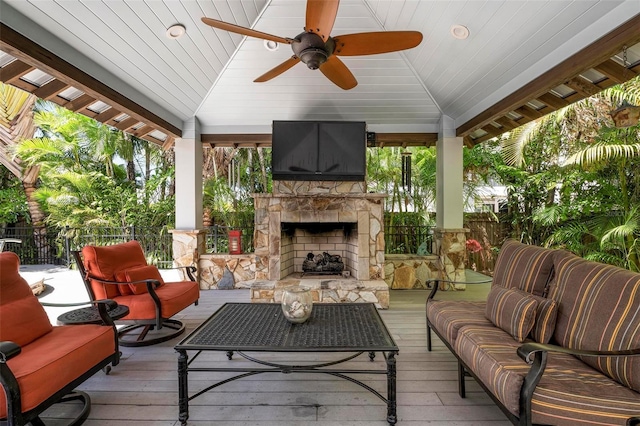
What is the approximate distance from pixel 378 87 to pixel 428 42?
3.33 feet

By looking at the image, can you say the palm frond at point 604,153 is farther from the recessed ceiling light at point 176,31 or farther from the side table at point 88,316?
the side table at point 88,316

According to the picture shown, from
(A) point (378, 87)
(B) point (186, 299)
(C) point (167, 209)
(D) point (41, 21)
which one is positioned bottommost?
(B) point (186, 299)

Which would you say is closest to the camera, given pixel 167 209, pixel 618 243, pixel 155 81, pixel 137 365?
pixel 137 365

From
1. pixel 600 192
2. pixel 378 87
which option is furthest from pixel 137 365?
pixel 600 192

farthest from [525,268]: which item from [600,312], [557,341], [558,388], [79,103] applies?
[79,103]

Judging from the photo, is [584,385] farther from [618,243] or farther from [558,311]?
[618,243]

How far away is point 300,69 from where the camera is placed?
13.8ft

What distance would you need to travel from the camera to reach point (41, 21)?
2.54 m

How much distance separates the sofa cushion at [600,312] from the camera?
5.10 feet

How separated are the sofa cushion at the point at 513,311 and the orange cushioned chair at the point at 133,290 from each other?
109 inches

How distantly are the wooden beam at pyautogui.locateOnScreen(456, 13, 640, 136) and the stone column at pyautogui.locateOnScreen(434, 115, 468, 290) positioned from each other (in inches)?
42.1

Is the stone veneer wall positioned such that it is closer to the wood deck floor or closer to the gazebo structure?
the gazebo structure

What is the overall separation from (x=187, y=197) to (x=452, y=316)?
422 centimetres

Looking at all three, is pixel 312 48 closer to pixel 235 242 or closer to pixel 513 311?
pixel 513 311
